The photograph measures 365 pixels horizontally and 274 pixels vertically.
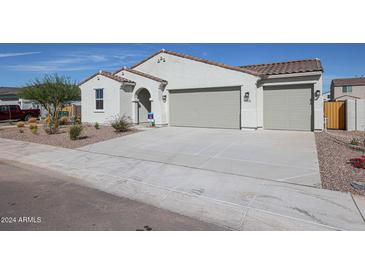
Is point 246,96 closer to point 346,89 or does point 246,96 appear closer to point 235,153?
point 235,153

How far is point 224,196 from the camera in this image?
5.21 meters

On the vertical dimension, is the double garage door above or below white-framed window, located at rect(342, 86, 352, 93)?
below

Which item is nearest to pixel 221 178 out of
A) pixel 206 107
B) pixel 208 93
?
pixel 206 107

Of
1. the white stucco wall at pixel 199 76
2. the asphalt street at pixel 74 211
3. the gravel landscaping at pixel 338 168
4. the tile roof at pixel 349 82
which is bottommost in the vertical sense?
the asphalt street at pixel 74 211

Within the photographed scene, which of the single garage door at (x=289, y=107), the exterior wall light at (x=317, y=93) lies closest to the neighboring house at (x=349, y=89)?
the single garage door at (x=289, y=107)

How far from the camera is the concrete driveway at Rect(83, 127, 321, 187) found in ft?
22.1

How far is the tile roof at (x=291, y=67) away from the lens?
14.1 metres

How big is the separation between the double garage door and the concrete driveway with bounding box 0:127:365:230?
11.2 ft

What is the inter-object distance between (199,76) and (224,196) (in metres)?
12.2

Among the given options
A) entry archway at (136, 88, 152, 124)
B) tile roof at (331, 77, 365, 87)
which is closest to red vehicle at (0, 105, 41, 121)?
entry archway at (136, 88, 152, 124)

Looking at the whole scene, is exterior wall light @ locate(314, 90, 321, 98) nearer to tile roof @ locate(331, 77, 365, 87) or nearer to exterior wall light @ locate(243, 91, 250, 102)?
exterior wall light @ locate(243, 91, 250, 102)

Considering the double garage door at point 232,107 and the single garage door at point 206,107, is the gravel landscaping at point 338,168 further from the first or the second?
the single garage door at point 206,107

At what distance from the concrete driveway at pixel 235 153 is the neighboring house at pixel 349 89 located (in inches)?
1598

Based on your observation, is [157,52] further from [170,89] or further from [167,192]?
[167,192]
